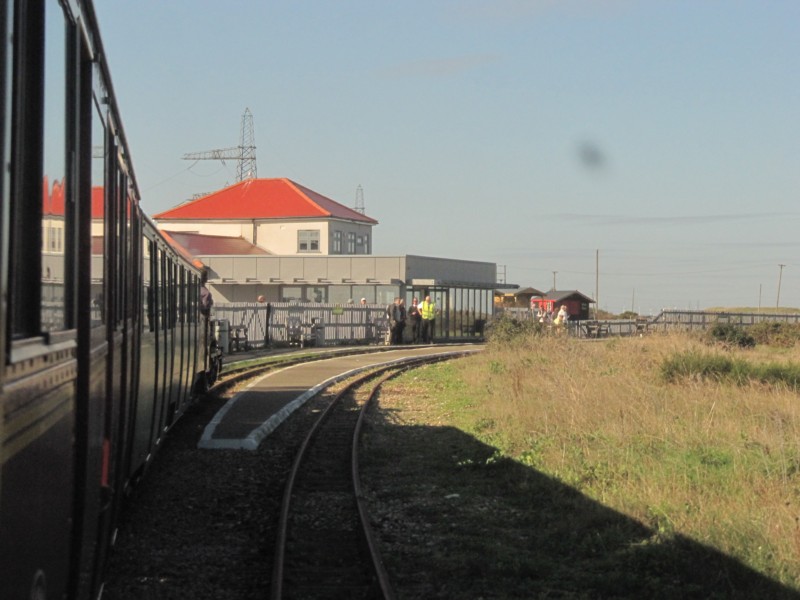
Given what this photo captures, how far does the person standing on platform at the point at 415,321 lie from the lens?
42.9m

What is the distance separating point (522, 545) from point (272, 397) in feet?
37.5

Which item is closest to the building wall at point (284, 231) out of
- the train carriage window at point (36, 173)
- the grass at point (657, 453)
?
the grass at point (657, 453)

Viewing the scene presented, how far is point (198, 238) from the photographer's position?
2549 inches

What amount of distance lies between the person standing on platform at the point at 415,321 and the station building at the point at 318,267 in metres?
4.27

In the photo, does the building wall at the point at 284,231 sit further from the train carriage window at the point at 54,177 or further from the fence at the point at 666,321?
the train carriage window at the point at 54,177

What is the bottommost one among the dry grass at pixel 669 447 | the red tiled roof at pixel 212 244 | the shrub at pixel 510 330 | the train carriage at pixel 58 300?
the dry grass at pixel 669 447

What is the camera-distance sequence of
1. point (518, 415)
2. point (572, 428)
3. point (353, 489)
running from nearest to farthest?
point (353, 489) → point (572, 428) → point (518, 415)

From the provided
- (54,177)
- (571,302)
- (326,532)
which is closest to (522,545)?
(326,532)

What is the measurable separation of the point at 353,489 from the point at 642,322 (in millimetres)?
49894

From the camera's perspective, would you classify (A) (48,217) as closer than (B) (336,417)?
Yes

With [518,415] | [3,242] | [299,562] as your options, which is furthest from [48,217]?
[518,415]

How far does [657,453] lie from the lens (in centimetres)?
1141

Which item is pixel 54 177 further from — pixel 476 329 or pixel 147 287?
pixel 476 329

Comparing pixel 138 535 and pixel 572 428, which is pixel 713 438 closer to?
pixel 572 428
